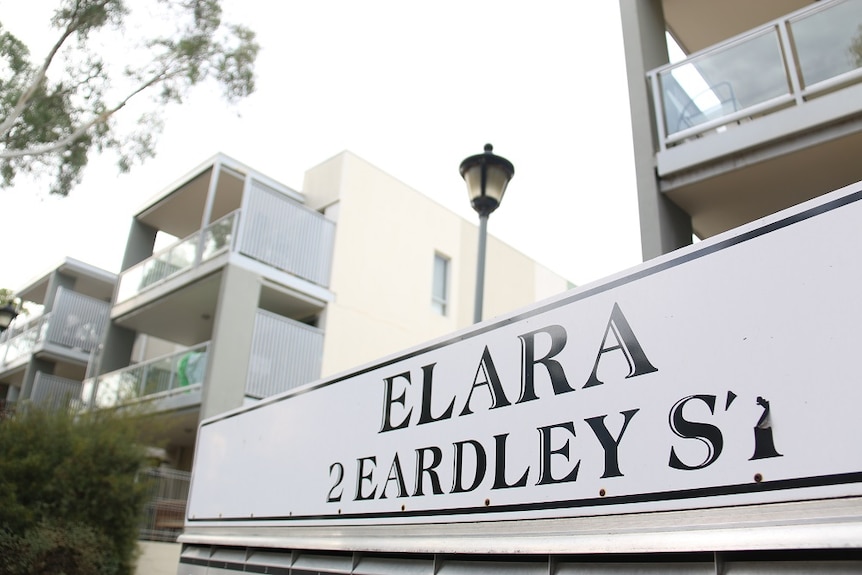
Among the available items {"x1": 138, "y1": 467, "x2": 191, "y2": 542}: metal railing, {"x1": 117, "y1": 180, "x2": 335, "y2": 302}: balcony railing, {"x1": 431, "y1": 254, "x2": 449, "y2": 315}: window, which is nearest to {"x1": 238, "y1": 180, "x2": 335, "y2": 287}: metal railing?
{"x1": 117, "y1": 180, "x2": 335, "y2": 302}: balcony railing

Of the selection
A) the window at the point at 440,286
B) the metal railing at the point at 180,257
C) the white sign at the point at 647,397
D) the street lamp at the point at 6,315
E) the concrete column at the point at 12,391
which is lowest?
the white sign at the point at 647,397

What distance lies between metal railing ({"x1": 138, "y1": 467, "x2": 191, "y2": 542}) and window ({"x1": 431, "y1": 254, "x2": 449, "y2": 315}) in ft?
30.7

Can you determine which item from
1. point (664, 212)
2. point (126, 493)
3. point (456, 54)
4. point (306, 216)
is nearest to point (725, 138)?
point (664, 212)

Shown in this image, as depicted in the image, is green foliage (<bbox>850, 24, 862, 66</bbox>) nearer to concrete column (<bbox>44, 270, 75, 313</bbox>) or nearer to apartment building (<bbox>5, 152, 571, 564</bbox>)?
apartment building (<bbox>5, 152, 571, 564</bbox>)

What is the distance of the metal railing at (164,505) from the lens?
46.7 ft

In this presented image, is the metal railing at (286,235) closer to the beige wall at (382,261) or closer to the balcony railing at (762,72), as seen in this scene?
the beige wall at (382,261)

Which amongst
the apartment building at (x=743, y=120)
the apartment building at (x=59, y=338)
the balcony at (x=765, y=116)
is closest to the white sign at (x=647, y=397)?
the apartment building at (x=743, y=120)

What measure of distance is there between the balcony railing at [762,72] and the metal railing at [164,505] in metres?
12.2

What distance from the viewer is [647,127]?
8.02m

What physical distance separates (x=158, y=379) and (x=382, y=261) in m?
7.03

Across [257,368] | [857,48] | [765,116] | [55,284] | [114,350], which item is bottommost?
[257,368]

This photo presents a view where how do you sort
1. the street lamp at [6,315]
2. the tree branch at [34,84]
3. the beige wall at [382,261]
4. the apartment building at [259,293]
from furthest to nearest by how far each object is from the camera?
the beige wall at [382,261] → the street lamp at [6,315] → the apartment building at [259,293] → the tree branch at [34,84]

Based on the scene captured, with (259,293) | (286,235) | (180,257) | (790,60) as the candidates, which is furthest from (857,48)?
(180,257)

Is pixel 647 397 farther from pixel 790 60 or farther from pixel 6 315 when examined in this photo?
pixel 6 315
